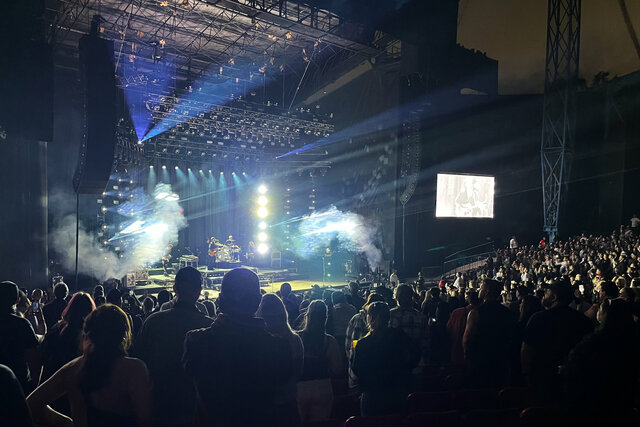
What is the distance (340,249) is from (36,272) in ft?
41.9

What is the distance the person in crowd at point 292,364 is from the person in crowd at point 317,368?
57cm

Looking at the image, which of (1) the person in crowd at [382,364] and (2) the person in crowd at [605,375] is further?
(1) the person in crowd at [382,364]

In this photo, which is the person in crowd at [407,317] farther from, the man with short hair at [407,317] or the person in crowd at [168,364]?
the person in crowd at [168,364]

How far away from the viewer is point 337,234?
71.6ft

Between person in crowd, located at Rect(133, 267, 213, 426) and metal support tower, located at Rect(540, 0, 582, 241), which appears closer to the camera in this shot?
person in crowd, located at Rect(133, 267, 213, 426)

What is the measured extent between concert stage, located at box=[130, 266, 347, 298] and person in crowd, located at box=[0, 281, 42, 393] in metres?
13.6

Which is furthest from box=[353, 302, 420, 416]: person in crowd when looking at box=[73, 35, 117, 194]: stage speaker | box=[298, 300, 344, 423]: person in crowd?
box=[73, 35, 117, 194]: stage speaker

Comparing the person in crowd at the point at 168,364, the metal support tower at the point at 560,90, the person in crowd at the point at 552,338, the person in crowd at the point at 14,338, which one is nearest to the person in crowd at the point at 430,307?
the person in crowd at the point at 552,338

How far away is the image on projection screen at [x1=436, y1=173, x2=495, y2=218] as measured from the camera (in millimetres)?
19562

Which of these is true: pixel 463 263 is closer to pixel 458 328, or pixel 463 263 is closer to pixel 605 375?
pixel 458 328

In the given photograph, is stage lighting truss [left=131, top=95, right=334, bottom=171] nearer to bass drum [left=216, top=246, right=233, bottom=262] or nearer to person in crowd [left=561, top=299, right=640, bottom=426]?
bass drum [left=216, top=246, right=233, bottom=262]

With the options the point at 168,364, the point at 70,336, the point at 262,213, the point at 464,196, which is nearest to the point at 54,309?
the point at 70,336

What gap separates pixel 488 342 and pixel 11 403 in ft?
11.2

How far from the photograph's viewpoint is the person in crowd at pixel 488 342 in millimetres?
3766
